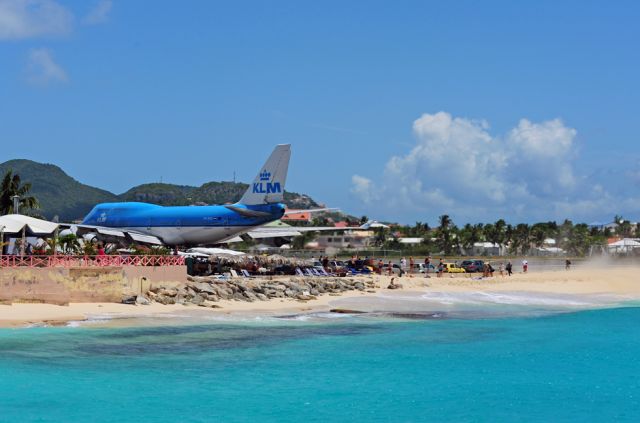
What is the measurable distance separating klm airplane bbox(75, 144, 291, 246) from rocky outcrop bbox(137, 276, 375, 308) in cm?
731

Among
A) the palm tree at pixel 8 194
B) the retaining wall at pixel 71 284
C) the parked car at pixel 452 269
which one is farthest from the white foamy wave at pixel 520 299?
the palm tree at pixel 8 194

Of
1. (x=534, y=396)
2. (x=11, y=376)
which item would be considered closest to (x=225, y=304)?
(x=11, y=376)

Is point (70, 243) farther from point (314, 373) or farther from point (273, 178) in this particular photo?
point (314, 373)

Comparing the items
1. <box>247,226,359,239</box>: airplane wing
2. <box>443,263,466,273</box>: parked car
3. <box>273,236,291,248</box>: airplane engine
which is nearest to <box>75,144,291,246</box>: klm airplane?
<box>247,226,359,239</box>: airplane wing

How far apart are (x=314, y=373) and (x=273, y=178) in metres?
30.8

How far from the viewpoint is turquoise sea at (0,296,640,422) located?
19.1 metres

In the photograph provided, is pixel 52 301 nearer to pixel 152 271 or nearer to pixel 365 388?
pixel 152 271

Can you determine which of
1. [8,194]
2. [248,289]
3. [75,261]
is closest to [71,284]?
[75,261]

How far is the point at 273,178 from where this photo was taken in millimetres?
53500

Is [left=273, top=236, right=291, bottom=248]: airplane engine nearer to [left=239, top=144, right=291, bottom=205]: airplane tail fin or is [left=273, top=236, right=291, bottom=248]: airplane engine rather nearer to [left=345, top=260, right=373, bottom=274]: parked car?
[left=345, top=260, right=373, bottom=274]: parked car

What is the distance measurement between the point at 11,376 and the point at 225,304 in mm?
17227

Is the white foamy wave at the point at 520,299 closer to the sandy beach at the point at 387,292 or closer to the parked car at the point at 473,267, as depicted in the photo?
the sandy beach at the point at 387,292

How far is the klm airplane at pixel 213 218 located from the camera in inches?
2087

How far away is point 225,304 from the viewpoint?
38.6 meters
